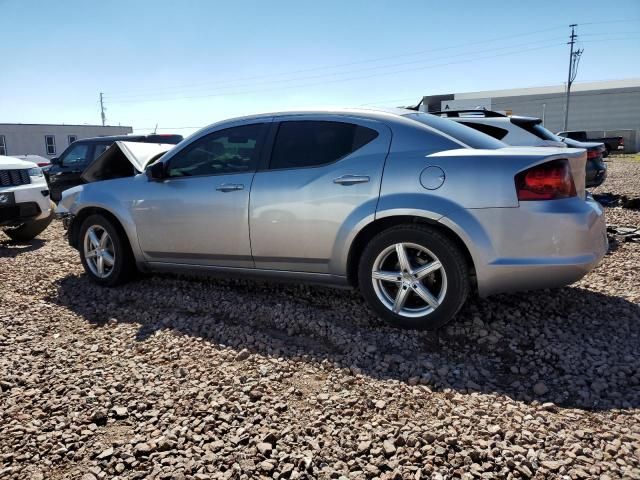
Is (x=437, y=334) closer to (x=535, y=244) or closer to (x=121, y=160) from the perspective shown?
(x=535, y=244)

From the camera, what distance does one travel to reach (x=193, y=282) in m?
5.02

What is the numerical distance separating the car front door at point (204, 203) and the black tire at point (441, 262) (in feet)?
3.65

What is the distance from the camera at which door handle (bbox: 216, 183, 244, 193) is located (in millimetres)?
4094

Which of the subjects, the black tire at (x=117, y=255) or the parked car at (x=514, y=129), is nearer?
the black tire at (x=117, y=255)

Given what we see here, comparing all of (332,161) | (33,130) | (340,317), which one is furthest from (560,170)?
(33,130)

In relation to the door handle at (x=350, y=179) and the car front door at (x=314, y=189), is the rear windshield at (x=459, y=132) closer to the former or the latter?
the car front door at (x=314, y=189)

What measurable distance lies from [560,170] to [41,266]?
231 inches

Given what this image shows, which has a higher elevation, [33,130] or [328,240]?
[33,130]

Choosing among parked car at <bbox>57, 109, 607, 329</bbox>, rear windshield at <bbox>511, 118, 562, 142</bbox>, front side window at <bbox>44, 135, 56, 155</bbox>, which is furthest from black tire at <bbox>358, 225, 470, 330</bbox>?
front side window at <bbox>44, 135, 56, 155</bbox>

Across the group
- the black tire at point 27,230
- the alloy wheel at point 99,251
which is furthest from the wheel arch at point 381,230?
the black tire at point 27,230

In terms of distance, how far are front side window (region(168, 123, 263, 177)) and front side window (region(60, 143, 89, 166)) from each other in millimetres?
7063

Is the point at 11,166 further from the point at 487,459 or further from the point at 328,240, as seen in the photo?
the point at 487,459

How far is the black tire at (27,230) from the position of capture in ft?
25.0

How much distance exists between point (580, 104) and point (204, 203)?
56.4m
